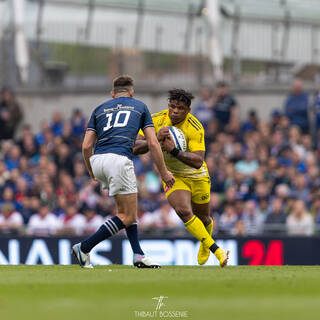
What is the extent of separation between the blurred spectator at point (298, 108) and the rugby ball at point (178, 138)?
960 centimetres

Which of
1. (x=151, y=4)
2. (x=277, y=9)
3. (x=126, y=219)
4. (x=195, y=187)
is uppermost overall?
(x=151, y=4)

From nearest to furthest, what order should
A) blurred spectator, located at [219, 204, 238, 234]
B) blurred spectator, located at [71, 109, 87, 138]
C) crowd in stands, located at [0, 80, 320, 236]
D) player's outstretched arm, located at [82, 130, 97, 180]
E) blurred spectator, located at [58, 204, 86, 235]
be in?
player's outstretched arm, located at [82, 130, 97, 180] → blurred spectator, located at [219, 204, 238, 234] → crowd in stands, located at [0, 80, 320, 236] → blurred spectator, located at [58, 204, 86, 235] → blurred spectator, located at [71, 109, 87, 138]

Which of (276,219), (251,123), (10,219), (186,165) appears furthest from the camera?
(251,123)

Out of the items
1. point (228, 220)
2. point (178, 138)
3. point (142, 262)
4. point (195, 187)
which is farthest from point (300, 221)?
point (142, 262)

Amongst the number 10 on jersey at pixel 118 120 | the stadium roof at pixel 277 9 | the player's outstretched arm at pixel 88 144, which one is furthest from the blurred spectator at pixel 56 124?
the number 10 on jersey at pixel 118 120

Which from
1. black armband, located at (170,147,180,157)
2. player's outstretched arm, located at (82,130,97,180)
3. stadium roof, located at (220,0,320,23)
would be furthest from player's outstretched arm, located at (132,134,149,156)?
stadium roof, located at (220,0,320,23)

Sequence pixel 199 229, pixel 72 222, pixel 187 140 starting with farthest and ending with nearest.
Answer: pixel 72 222
pixel 187 140
pixel 199 229

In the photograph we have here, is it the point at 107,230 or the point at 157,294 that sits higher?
the point at 107,230

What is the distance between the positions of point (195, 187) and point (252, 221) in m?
6.63

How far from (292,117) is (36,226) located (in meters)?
6.23

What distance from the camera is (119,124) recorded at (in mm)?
11117

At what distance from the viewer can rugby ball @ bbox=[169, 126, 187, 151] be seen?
463 inches

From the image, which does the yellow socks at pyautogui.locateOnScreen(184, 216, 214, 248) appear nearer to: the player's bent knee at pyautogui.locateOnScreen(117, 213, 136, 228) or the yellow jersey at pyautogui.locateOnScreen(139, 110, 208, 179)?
the yellow jersey at pyautogui.locateOnScreen(139, 110, 208, 179)

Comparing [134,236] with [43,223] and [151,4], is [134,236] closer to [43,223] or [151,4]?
[43,223]
